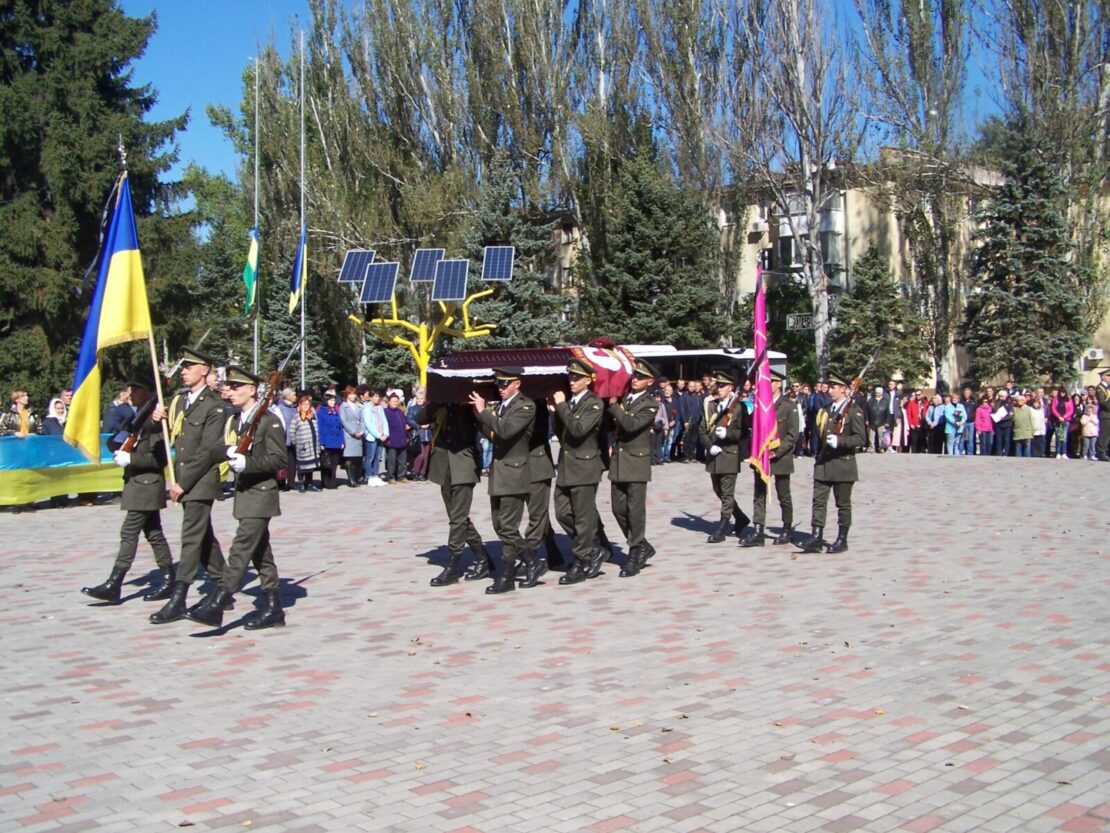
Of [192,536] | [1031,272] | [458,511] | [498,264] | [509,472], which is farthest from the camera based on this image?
[498,264]

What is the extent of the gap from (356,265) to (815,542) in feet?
83.4

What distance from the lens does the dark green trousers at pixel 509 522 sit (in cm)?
1012

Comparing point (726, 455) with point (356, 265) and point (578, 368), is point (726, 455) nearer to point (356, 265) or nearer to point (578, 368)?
point (578, 368)

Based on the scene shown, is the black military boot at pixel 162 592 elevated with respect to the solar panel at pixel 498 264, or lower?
lower

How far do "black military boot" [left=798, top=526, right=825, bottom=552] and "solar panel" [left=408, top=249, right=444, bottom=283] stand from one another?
25.1 meters

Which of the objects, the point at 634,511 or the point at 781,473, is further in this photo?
the point at 781,473

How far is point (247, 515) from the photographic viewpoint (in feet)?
28.2

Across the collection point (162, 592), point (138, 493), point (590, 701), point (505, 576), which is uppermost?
point (138, 493)

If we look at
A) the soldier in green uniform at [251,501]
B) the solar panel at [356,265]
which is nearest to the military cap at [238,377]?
the soldier in green uniform at [251,501]

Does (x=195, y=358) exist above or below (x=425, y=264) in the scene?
below

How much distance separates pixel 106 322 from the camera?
9953mm

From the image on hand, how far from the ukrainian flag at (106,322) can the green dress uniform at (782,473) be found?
6.45m

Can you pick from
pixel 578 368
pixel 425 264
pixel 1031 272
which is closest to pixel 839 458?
pixel 578 368

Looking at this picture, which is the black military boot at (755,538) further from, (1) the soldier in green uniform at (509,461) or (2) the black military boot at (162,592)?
(2) the black military boot at (162,592)
